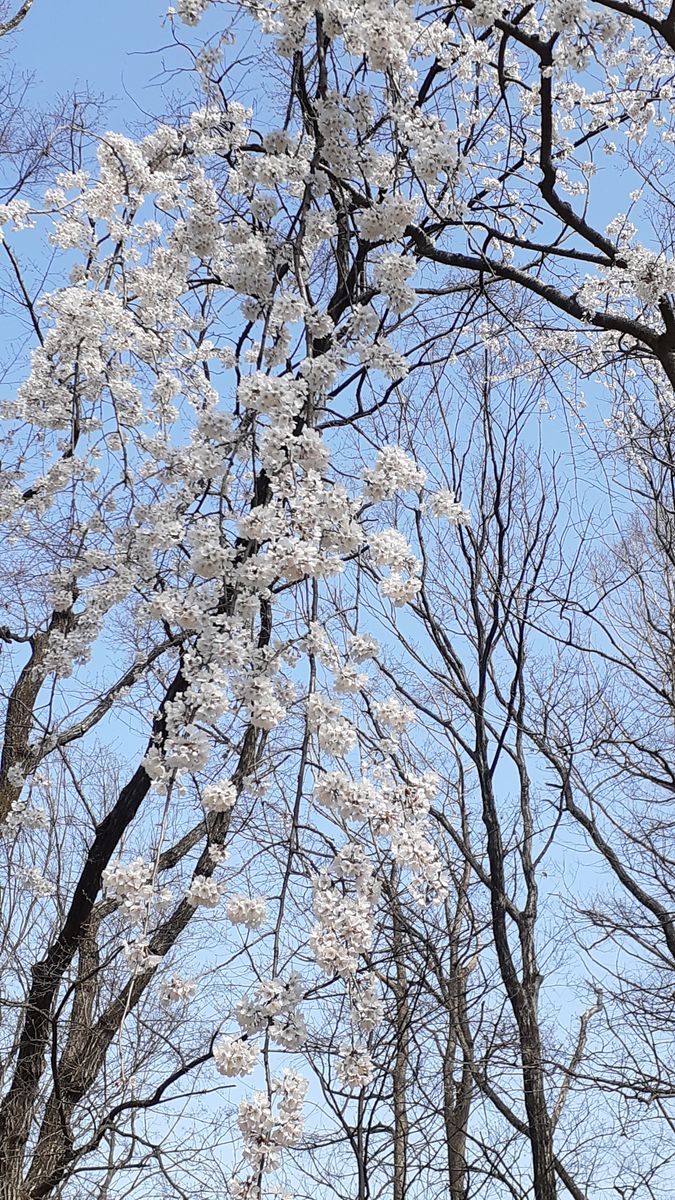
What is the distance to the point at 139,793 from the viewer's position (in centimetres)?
535

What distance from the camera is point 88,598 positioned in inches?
202

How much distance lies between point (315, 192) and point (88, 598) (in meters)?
2.53

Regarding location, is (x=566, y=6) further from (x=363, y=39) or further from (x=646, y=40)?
(x=646, y=40)

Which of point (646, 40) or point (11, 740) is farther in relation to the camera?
point (11, 740)

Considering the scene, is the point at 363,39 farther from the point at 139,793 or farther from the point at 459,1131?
the point at 459,1131

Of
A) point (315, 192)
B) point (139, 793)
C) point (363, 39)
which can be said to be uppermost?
point (363, 39)

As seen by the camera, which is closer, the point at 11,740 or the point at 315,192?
the point at 315,192

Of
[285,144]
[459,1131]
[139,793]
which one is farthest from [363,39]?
[459,1131]

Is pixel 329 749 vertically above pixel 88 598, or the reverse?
pixel 88 598

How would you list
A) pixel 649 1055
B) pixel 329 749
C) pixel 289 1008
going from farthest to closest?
pixel 649 1055
pixel 329 749
pixel 289 1008

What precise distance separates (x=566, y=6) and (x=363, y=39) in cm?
98

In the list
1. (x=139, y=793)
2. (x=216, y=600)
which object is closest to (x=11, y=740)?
(x=139, y=793)

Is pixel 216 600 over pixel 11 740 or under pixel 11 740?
under

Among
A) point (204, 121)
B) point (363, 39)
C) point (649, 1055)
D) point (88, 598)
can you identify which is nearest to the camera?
point (363, 39)
